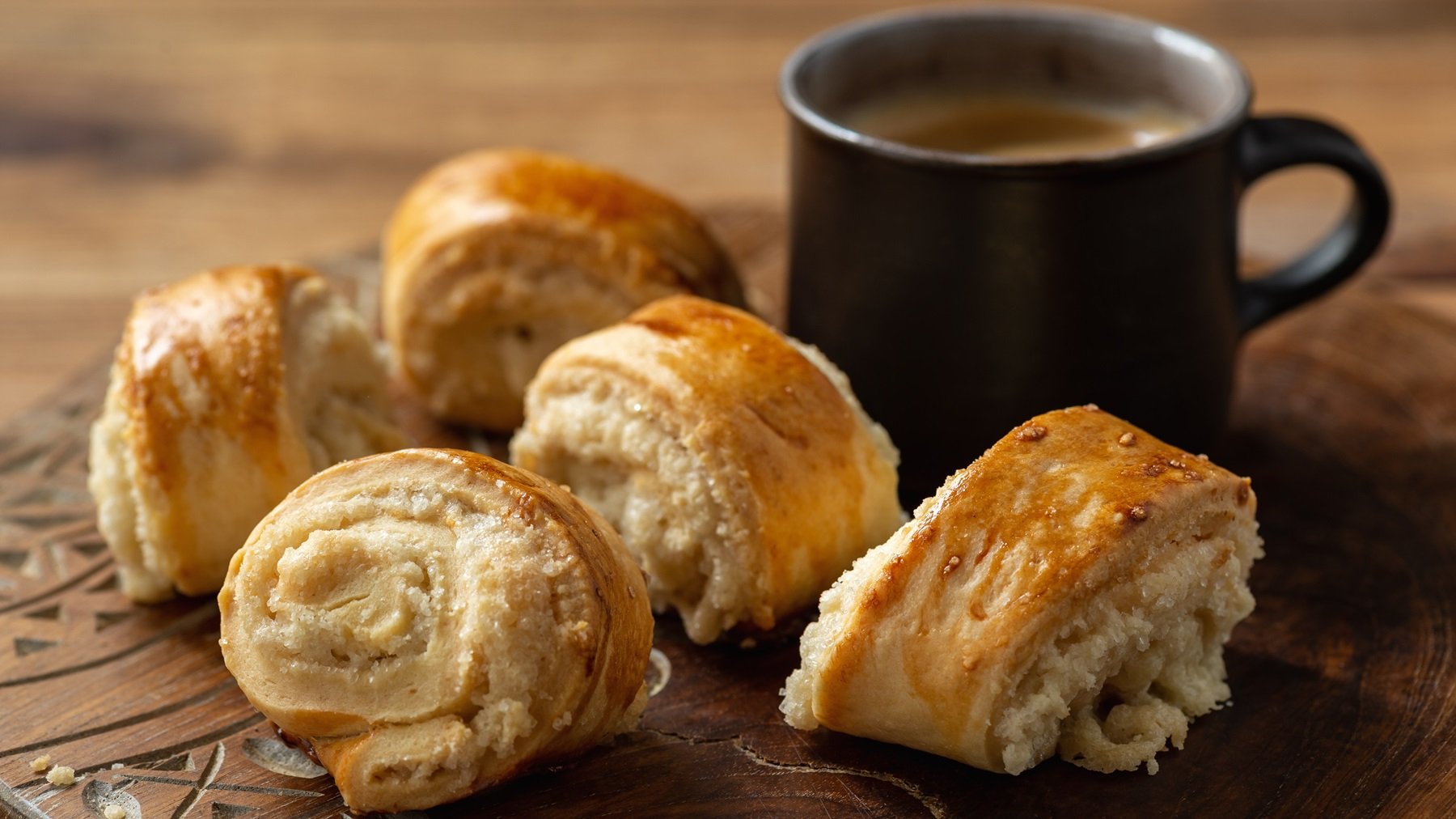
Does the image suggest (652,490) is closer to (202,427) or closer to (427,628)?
(427,628)

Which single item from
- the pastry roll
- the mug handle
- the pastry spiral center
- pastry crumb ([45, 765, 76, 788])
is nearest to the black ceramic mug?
the mug handle

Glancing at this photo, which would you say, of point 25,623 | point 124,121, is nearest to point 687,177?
point 124,121

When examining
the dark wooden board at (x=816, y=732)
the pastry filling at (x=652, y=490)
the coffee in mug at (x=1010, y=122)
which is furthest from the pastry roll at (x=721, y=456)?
the coffee in mug at (x=1010, y=122)

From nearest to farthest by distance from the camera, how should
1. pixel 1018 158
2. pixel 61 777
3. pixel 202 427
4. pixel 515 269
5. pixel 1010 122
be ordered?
pixel 61 777 < pixel 202 427 < pixel 1018 158 < pixel 515 269 < pixel 1010 122

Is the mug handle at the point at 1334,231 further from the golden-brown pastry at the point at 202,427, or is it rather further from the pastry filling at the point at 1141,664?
the golden-brown pastry at the point at 202,427

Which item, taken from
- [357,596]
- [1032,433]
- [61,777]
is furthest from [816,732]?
[61,777]

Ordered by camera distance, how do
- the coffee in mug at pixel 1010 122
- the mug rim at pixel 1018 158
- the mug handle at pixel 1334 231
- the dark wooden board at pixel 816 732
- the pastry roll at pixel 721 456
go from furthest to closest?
the coffee in mug at pixel 1010 122
the mug handle at pixel 1334 231
the mug rim at pixel 1018 158
the pastry roll at pixel 721 456
the dark wooden board at pixel 816 732
